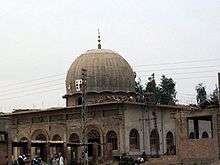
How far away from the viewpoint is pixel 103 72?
57.3 meters

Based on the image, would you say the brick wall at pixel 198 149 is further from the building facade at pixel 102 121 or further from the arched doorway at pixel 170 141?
the arched doorway at pixel 170 141

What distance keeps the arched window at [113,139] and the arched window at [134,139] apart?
1374mm

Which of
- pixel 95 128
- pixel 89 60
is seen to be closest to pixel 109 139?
pixel 95 128

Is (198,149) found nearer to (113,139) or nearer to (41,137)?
(113,139)

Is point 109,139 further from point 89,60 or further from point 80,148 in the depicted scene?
point 89,60

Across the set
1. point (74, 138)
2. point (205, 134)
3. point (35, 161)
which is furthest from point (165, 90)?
point (35, 161)

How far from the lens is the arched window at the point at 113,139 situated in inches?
2064

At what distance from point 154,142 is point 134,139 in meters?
3.06

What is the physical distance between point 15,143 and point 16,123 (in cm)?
1608

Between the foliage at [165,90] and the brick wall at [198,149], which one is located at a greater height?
the foliage at [165,90]

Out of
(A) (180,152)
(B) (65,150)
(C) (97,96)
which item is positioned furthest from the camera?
(C) (97,96)

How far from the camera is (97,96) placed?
5694 cm

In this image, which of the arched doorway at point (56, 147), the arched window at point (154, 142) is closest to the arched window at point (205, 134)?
the arched window at point (154, 142)

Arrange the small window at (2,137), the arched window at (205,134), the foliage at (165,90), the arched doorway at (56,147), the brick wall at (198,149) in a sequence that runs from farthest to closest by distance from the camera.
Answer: the foliage at (165,90) → the arched window at (205,134) → the arched doorway at (56,147) → the brick wall at (198,149) → the small window at (2,137)
